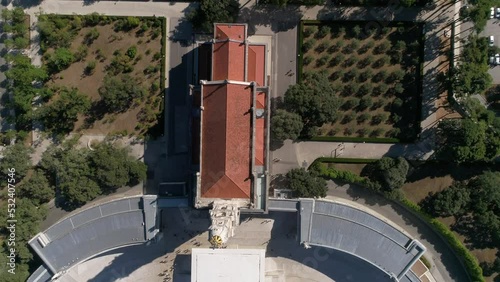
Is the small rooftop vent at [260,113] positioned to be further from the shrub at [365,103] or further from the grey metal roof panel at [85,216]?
the grey metal roof panel at [85,216]

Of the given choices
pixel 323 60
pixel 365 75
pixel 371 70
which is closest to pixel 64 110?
pixel 323 60

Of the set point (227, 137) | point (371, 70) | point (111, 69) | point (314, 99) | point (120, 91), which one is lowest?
point (227, 137)

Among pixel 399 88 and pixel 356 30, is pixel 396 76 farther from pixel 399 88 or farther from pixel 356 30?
pixel 356 30

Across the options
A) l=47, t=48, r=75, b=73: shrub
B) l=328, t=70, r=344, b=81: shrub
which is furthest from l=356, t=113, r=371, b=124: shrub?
l=47, t=48, r=75, b=73: shrub

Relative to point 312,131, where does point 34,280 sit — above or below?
below

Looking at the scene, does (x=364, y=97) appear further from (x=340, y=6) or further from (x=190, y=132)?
(x=190, y=132)

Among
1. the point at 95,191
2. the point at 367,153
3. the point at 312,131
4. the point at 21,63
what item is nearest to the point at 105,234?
the point at 95,191

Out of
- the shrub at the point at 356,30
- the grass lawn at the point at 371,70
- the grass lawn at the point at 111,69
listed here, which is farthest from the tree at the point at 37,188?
the shrub at the point at 356,30
